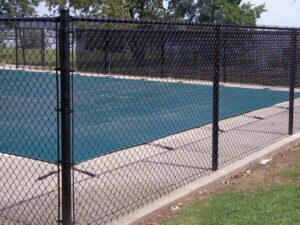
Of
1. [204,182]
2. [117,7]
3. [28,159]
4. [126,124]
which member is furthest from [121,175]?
[117,7]

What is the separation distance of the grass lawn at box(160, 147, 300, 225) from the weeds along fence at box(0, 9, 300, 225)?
0.48 m

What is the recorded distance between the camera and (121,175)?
6.32 meters

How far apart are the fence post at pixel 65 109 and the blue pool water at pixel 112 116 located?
12.0 ft

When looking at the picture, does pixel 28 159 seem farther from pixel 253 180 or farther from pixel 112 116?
pixel 112 116

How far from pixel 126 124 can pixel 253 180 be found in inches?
208

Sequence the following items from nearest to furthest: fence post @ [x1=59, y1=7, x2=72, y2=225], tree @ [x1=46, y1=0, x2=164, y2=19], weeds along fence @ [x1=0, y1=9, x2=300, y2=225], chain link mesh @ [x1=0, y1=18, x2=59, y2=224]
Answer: fence post @ [x1=59, y1=7, x2=72, y2=225] < weeds along fence @ [x1=0, y1=9, x2=300, y2=225] < chain link mesh @ [x1=0, y1=18, x2=59, y2=224] < tree @ [x1=46, y1=0, x2=164, y2=19]

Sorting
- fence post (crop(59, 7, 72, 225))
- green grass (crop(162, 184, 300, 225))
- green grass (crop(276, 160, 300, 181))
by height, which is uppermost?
fence post (crop(59, 7, 72, 225))

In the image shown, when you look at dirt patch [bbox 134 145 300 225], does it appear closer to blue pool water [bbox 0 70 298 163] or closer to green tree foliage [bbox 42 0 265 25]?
blue pool water [bbox 0 70 298 163]

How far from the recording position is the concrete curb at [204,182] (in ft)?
16.3

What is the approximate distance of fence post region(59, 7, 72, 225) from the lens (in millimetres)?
4012

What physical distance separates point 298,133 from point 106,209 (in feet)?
16.8

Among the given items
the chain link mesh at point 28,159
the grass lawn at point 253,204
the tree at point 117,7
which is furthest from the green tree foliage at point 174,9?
the grass lawn at point 253,204

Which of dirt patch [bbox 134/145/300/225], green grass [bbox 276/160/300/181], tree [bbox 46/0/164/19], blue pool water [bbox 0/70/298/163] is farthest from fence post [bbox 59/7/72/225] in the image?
tree [bbox 46/0/164/19]

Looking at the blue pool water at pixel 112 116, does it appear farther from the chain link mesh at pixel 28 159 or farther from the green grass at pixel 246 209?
the green grass at pixel 246 209
